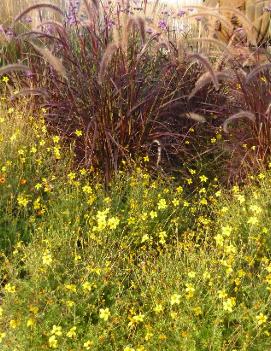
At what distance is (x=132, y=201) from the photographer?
Result: 3.96m

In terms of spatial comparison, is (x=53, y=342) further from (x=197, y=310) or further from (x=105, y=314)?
(x=197, y=310)

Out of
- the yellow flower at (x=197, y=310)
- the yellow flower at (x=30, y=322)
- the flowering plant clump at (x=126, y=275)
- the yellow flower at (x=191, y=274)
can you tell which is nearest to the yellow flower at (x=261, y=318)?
the flowering plant clump at (x=126, y=275)

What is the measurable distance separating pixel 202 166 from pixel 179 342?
2.43 m

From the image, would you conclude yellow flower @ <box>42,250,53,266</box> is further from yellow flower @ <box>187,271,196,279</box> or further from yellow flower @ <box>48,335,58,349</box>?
yellow flower @ <box>187,271,196,279</box>

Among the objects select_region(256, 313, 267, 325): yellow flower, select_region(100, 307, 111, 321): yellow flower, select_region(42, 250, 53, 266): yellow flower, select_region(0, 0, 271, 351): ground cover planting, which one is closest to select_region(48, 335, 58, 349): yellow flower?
select_region(0, 0, 271, 351): ground cover planting

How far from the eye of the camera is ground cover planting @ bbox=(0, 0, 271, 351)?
2.93m

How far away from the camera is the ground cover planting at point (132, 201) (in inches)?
115

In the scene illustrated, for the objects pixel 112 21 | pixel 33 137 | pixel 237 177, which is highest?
pixel 112 21

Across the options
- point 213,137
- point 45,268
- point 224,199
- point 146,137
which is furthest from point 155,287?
point 213,137

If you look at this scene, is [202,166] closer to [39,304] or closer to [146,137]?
[146,137]

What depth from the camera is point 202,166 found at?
511 centimetres

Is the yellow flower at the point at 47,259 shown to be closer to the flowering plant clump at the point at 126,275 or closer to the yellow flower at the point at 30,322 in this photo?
the flowering plant clump at the point at 126,275

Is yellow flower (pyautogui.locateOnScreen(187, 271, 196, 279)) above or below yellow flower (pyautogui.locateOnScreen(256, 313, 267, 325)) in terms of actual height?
above

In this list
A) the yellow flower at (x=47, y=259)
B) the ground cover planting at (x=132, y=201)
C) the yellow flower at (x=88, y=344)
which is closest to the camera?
the yellow flower at (x=88, y=344)
